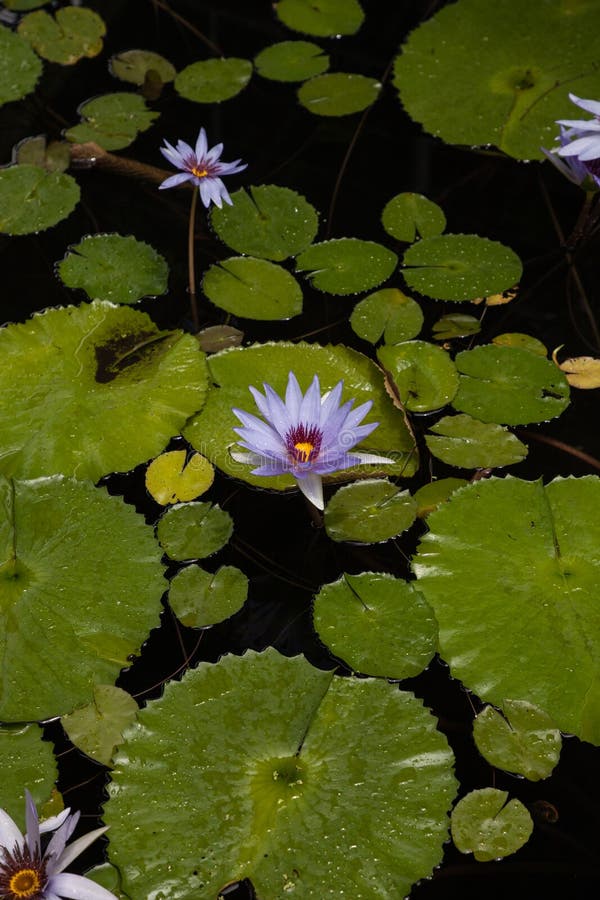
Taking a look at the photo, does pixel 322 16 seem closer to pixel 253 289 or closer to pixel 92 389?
pixel 253 289

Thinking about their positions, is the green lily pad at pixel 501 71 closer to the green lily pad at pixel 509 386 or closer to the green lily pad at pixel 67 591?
the green lily pad at pixel 509 386

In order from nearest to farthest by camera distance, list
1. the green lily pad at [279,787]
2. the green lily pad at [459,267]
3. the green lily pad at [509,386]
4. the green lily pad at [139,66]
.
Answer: the green lily pad at [279,787] → the green lily pad at [509,386] → the green lily pad at [459,267] → the green lily pad at [139,66]

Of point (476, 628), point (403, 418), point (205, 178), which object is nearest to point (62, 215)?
point (205, 178)

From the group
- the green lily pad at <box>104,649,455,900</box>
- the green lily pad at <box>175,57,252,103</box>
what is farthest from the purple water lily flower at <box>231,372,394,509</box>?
the green lily pad at <box>175,57,252,103</box>

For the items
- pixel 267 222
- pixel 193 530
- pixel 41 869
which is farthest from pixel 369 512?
pixel 267 222

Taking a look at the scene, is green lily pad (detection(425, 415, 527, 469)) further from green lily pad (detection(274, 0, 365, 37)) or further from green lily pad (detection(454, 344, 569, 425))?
green lily pad (detection(274, 0, 365, 37))

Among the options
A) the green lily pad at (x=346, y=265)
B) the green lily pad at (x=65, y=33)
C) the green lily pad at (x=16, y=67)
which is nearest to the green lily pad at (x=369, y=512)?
the green lily pad at (x=346, y=265)
